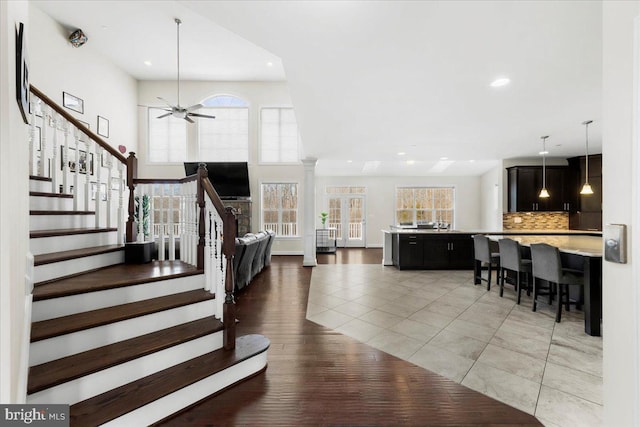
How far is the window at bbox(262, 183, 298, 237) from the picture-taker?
Result: 890 cm

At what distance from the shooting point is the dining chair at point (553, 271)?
133 inches

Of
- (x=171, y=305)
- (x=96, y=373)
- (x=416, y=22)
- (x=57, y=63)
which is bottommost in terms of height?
(x=96, y=373)

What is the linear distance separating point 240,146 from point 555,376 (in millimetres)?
8786

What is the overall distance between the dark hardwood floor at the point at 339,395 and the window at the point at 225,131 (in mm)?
7027

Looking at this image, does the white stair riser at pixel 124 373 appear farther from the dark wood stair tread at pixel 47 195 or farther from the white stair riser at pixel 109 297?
the dark wood stair tread at pixel 47 195

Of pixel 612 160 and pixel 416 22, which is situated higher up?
pixel 416 22

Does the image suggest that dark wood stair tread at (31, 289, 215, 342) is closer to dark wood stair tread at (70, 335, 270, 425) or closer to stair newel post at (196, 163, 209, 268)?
stair newel post at (196, 163, 209, 268)

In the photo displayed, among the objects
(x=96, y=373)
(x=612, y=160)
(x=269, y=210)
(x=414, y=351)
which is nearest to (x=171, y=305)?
(x=96, y=373)

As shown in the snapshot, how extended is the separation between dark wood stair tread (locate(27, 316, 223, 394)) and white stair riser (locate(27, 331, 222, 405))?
5cm

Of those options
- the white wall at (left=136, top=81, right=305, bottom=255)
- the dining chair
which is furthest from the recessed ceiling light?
the white wall at (left=136, top=81, right=305, bottom=255)

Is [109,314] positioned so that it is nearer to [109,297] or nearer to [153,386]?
[109,297]

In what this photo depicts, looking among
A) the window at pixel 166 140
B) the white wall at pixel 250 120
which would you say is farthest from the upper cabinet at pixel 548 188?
the window at pixel 166 140

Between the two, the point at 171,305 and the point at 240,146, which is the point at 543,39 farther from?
the point at 240,146

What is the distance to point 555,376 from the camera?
7.34ft
